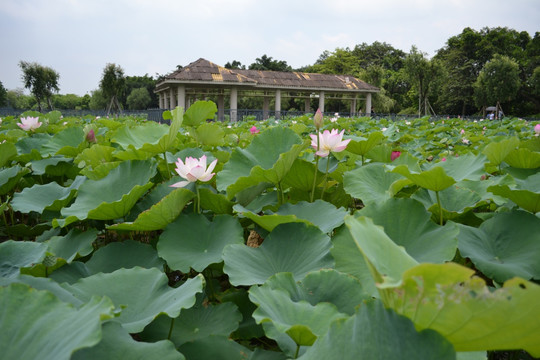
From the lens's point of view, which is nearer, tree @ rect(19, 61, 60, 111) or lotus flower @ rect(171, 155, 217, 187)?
lotus flower @ rect(171, 155, 217, 187)

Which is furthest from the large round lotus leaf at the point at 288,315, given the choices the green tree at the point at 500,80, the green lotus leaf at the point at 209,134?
the green tree at the point at 500,80

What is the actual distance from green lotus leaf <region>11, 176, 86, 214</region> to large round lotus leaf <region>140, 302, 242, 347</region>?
1.89 ft

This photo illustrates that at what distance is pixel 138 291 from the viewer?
0.61 meters

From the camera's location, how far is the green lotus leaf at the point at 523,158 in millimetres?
1111

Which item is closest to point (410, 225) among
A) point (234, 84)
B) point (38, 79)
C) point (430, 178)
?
point (430, 178)

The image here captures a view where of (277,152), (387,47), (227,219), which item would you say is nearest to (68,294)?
(227,219)

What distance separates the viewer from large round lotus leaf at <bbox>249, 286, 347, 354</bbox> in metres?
0.48

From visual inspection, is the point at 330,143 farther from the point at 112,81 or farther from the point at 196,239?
the point at 112,81

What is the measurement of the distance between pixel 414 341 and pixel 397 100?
1512 inches

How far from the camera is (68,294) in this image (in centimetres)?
54

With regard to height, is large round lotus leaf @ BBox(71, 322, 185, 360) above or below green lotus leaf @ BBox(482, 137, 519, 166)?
below

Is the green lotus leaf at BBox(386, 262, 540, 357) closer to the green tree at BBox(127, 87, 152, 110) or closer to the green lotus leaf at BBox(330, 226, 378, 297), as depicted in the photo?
the green lotus leaf at BBox(330, 226, 378, 297)

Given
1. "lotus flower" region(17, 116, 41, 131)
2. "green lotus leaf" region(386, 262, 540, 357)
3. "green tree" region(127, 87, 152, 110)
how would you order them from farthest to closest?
"green tree" region(127, 87, 152, 110), "lotus flower" region(17, 116, 41, 131), "green lotus leaf" region(386, 262, 540, 357)

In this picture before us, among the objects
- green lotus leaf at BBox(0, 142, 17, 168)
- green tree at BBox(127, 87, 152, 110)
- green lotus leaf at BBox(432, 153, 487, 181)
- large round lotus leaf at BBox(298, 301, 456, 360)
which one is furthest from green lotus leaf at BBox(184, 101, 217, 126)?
green tree at BBox(127, 87, 152, 110)
